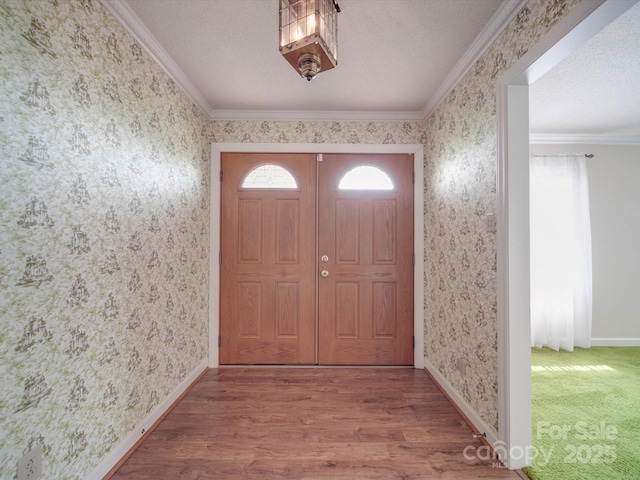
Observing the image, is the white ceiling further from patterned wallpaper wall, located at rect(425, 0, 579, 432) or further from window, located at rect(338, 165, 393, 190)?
window, located at rect(338, 165, 393, 190)

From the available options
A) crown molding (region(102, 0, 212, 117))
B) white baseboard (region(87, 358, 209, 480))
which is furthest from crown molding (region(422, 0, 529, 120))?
white baseboard (region(87, 358, 209, 480))

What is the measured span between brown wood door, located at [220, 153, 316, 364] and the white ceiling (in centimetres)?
64

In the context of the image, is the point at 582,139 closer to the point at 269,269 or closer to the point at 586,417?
the point at 586,417

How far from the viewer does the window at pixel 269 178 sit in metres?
2.87

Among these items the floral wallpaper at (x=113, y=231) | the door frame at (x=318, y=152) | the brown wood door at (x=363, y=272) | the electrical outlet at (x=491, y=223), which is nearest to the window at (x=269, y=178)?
the door frame at (x=318, y=152)

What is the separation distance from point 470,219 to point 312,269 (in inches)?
59.1

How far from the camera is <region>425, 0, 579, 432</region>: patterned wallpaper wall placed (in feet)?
5.33

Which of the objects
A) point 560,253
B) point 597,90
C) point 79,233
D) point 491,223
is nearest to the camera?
point 79,233

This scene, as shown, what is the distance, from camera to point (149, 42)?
179 centimetres

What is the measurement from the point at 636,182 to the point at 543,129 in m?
1.35

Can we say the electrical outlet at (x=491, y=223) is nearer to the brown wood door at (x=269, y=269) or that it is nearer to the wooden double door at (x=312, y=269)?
the wooden double door at (x=312, y=269)

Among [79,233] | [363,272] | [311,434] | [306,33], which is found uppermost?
[306,33]

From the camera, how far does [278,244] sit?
9.33ft

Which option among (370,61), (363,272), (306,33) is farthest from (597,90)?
(306,33)
